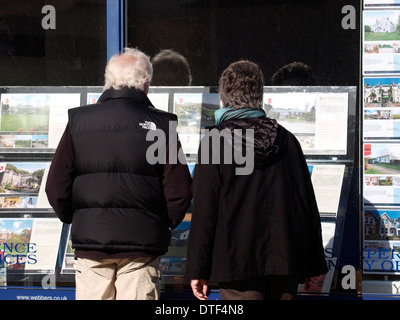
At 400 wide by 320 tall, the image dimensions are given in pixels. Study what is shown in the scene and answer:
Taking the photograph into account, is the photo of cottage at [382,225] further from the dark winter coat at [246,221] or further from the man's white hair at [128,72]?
the man's white hair at [128,72]

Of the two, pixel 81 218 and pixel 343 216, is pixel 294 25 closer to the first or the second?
pixel 343 216

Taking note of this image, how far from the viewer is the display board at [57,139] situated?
3896mm

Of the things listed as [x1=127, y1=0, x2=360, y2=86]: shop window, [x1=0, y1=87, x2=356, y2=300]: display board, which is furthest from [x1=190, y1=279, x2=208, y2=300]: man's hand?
[x1=127, y1=0, x2=360, y2=86]: shop window

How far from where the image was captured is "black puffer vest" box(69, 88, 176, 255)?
111 inches

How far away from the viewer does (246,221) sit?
8.71 feet

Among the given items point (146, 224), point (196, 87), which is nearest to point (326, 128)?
point (196, 87)

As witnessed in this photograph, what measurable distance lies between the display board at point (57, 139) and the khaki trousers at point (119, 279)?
1.05m

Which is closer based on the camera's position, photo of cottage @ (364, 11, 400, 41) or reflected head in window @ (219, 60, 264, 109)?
reflected head in window @ (219, 60, 264, 109)

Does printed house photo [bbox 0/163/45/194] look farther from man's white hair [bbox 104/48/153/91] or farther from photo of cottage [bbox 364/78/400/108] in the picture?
photo of cottage [bbox 364/78/400/108]

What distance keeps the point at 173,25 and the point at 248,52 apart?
1.86ft

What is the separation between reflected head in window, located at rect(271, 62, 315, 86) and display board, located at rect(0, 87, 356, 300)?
0.07 metres

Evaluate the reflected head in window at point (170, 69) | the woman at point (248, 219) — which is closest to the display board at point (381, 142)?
the reflected head in window at point (170, 69)

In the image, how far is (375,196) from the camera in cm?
392

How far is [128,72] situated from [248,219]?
950 mm
